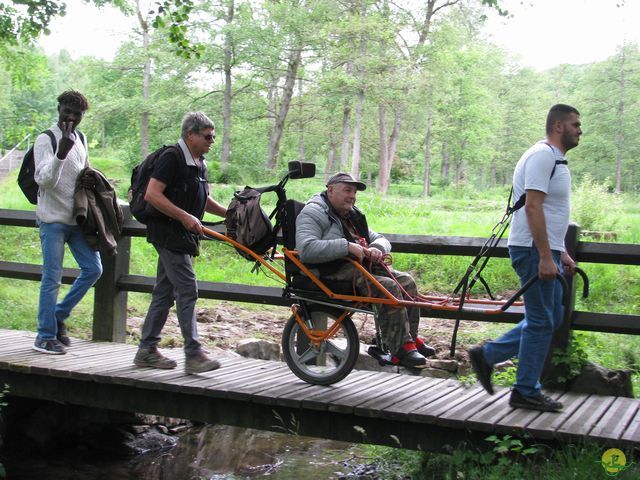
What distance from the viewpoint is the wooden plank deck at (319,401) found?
4309 millimetres

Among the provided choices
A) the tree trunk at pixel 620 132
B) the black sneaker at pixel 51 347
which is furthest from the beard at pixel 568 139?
the tree trunk at pixel 620 132

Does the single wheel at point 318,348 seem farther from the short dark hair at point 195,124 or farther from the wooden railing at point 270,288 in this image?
the short dark hair at point 195,124

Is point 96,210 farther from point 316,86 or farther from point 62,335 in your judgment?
point 316,86

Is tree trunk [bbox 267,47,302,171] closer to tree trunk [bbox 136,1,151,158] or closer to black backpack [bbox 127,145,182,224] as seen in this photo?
tree trunk [bbox 136,1,151,158]

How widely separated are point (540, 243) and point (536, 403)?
1.00 meters

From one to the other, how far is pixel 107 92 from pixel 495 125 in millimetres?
26061

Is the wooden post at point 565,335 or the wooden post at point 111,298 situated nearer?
the wooden post at point 565,335

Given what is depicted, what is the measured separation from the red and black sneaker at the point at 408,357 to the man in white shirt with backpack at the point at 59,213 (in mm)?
2654

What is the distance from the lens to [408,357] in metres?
4.73

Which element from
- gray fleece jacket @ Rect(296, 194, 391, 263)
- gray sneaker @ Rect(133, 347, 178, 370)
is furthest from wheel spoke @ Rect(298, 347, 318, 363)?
gray sneaker @ Rect(133, 347, 178, 370)

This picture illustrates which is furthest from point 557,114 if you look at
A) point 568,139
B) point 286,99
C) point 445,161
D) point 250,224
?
point 445,161

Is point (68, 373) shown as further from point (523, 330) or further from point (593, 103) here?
point (593, 103)

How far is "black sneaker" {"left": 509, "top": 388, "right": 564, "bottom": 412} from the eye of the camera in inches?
179

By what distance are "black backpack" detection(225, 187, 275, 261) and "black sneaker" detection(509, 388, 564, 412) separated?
191 centimetres
